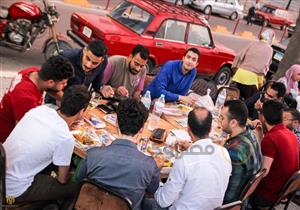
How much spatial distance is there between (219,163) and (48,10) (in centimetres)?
543

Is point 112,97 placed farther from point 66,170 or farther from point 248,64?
point 248,64

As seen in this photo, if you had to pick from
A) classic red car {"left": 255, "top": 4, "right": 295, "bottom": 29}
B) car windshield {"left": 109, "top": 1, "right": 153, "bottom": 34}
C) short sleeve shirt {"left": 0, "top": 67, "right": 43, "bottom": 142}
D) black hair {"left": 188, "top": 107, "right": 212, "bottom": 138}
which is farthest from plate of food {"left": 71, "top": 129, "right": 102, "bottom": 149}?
classic red car {"left": 255, "top": 4, "right": 295, "bottom": 29}

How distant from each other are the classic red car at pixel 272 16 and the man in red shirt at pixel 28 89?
22838mm

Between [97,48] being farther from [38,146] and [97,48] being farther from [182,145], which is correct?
[38,146]

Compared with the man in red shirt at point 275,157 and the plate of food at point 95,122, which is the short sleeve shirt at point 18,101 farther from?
the man in red shirt at point 275,157

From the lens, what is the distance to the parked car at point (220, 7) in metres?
22.5

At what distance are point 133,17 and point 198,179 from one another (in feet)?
19.6

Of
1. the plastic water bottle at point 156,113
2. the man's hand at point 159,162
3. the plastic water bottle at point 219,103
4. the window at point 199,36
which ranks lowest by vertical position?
the window at point 199,36

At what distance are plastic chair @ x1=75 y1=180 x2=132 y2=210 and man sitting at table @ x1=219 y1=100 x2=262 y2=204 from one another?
1125 millimetres

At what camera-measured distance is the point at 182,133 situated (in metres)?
4.41

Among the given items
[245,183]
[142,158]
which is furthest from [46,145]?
[245,183]

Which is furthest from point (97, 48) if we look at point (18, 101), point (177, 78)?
point (177, 78)

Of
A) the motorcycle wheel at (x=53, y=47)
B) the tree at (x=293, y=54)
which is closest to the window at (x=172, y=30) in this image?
the motorcycle wheel at (x=53, y=47)

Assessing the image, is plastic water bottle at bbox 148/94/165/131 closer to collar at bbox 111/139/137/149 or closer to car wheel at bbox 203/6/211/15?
collar at bbox 111/139/137/149
